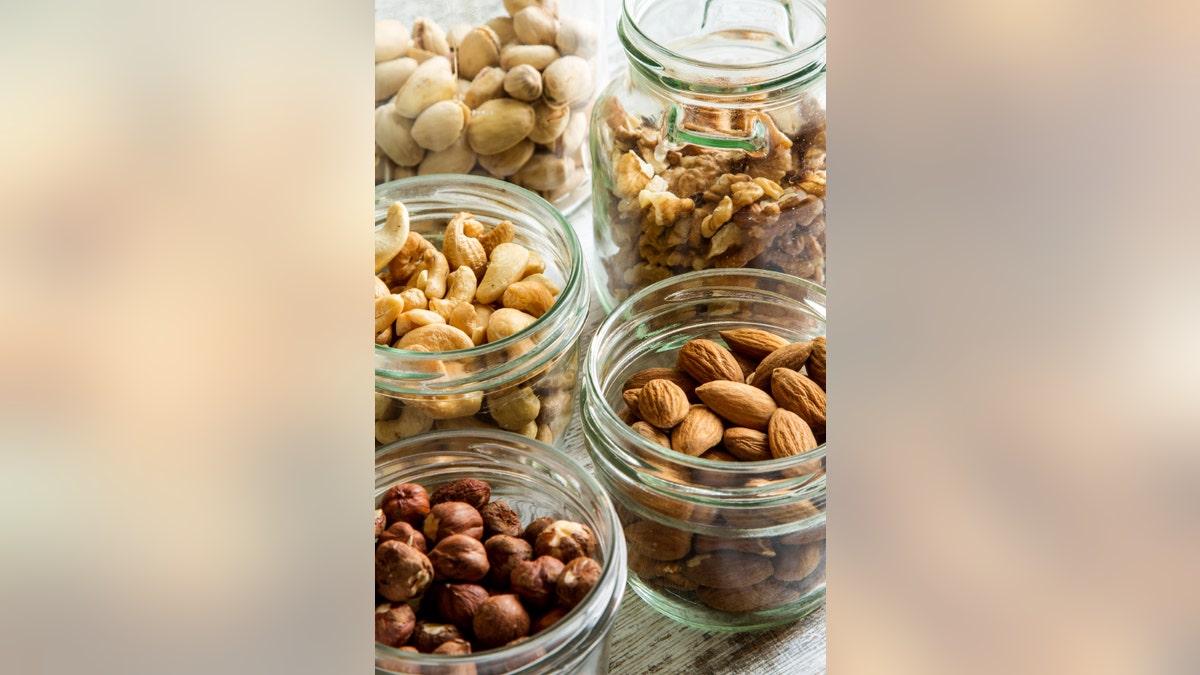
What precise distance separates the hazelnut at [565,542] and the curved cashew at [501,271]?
126mm

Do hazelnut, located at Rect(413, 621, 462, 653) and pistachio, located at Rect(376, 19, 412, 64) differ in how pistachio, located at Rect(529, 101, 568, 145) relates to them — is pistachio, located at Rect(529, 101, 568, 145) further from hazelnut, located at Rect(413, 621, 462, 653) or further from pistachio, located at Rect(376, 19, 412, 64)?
hazelnut, located at Rect(413, 621, 462, 653)

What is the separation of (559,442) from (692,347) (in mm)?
81

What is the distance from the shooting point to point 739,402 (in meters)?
0.39

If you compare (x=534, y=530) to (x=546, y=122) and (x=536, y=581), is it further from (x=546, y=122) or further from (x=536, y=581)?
(x=546, y=122)

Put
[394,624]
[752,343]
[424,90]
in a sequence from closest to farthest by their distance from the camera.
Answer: [394,624], [752,343], [424,90]

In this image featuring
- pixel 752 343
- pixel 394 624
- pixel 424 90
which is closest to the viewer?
pixel 394 624

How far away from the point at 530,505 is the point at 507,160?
0.21m

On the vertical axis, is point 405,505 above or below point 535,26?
below

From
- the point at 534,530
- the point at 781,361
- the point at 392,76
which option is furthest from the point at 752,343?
the point at 392,76

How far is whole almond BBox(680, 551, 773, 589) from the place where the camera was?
1.23ft

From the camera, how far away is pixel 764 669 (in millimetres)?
386

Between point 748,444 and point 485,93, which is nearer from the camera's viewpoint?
point 748,444
